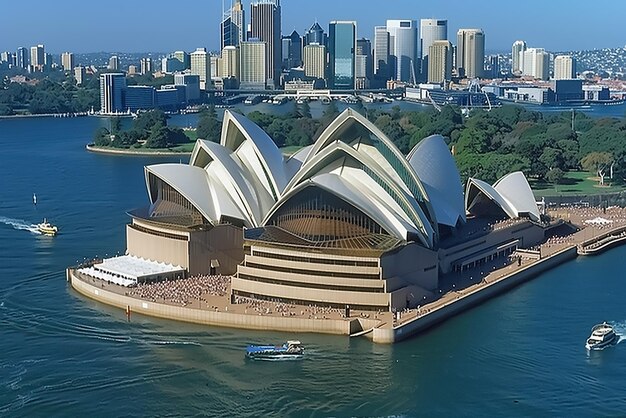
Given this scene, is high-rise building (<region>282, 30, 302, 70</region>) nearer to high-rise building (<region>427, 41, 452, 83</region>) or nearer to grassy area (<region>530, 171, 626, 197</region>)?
high-rise building (<region>427, 41, 452, 83</region>)

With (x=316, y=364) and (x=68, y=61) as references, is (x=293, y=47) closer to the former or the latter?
(x=68, y=61)

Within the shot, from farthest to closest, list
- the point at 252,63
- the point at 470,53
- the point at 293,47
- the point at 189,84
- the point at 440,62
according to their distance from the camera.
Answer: the point at 293,47, the point at 470,53, the point at 440,62, the point at 252,63, the point at 189,84

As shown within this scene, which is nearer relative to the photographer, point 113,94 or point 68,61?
point 113,94

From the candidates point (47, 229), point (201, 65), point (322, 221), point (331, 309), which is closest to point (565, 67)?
point (201, 65)

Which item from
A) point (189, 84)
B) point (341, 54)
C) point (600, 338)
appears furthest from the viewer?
point (341, 54)

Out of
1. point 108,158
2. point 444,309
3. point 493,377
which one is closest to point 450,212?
point 444,309

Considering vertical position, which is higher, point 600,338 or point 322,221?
point 322,221

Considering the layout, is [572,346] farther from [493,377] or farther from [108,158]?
[108,158]
